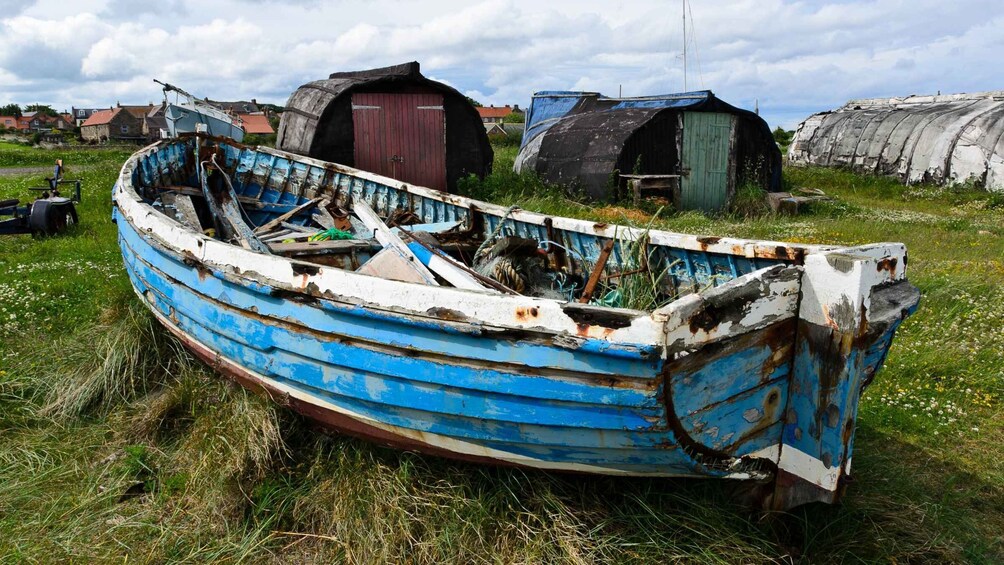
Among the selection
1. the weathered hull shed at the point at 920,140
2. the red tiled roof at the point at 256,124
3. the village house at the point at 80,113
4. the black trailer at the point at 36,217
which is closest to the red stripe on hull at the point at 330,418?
the black trailer at the point at 36,217

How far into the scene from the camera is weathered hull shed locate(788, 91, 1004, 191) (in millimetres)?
16656

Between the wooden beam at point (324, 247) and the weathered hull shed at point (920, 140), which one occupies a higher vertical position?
the weathered hull shed at point (920, 140)

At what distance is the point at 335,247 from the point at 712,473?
3.25 metres

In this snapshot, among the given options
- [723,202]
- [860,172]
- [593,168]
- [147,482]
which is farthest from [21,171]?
[860,172]

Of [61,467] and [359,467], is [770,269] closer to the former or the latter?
[359,467]

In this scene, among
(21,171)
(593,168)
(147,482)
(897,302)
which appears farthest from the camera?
(21,171)

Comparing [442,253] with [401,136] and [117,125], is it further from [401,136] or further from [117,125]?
[117,125]

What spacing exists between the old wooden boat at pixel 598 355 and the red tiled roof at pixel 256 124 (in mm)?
58295

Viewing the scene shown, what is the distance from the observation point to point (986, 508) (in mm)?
3893

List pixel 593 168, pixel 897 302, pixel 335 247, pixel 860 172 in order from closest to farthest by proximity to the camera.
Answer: pixel 897 302, pixel 335 247, pixel 593 168, pixel 860 172

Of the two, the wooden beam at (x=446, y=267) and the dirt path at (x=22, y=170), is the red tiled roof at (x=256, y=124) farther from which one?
the wooden beam at (x=446, y=267)

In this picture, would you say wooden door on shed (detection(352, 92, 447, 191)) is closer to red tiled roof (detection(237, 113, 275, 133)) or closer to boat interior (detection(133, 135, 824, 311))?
boat interior (detection(133, 135, 824, 311))

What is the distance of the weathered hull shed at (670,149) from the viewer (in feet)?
44.1

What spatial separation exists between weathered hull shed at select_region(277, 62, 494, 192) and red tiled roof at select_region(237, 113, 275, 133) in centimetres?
4961
